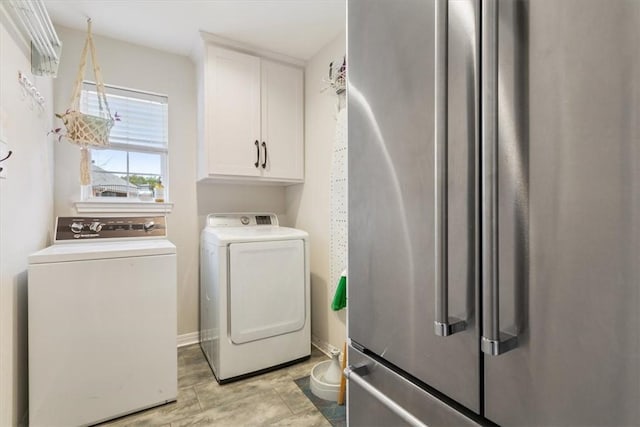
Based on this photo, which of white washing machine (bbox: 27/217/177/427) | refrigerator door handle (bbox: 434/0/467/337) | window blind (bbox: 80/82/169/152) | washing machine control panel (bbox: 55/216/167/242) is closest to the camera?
refrigerator door handle (bbox: 434/0/467/337)

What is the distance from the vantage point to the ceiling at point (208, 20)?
207 centimetres

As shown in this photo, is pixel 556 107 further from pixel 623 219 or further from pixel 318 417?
pixel 318 417

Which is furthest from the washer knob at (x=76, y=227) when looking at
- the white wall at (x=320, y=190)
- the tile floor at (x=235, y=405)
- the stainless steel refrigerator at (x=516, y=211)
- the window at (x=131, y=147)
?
the stainless steel refrigerator at (x=516, y=211)

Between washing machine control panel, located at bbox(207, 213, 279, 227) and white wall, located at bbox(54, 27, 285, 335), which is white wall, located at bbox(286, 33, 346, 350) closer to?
washing machine control panel, located at bbox(207, 213, 279, 227)

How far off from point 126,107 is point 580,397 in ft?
10.4

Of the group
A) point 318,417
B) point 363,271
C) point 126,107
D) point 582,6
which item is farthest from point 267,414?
point 126,107

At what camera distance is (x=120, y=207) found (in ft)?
8.13

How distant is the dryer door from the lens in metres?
2.15

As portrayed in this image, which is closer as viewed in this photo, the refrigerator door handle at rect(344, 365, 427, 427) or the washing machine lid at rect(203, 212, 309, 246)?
the refrigerator door handle at rect(344, 365, 427, 427)

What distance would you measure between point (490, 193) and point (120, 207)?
8.90ft

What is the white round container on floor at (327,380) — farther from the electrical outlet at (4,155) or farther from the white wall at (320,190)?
the electrical outlet at (4,155)

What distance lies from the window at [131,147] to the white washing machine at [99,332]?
0.71m

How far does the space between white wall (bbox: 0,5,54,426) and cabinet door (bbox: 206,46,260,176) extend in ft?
3.40

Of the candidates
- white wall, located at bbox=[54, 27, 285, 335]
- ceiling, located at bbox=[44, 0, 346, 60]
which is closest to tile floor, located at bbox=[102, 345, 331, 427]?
white wall, located at bbox=[54, 27, 285, 335]
